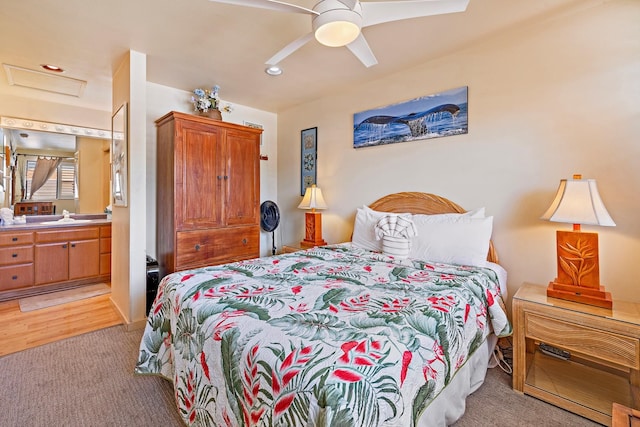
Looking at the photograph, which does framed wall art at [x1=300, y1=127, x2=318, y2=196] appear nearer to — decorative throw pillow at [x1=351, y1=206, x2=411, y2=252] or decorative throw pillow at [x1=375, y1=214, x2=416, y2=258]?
decorative throw pillow at [x1=351, y1=206, x2=411, y2=252]

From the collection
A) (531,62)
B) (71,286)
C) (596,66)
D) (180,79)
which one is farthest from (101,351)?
(596,66)

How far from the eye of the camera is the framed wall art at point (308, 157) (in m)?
3.82

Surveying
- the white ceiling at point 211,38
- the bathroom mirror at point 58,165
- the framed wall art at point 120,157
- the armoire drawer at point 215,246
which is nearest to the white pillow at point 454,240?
the white ceiling at point 211,38

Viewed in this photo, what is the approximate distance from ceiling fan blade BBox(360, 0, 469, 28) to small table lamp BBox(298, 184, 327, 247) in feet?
6.82

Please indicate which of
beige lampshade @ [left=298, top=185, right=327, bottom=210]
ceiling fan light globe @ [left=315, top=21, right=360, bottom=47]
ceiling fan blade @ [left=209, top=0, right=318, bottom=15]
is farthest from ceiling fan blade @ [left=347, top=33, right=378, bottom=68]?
beige lampshade @ [left=298, top=185, right=327, bottom=210]

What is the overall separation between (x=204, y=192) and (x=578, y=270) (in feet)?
10.5

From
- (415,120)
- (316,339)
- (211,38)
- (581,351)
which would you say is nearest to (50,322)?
(211,38)

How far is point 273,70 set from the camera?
2.91 meters

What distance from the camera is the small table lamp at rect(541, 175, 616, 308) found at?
5.44 feet

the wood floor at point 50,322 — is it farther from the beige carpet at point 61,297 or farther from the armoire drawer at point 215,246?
the armoire drawer at point 215,246

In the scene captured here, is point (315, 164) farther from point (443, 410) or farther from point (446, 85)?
point (443, 410)

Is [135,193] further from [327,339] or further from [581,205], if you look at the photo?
[581,205]

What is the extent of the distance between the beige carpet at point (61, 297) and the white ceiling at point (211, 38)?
2504 millimetres

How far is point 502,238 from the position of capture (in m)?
2.31
